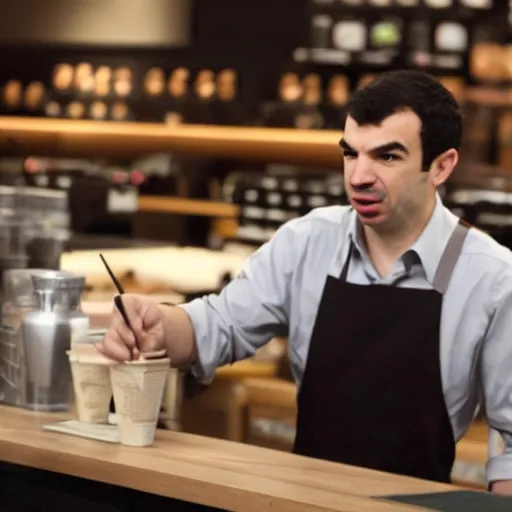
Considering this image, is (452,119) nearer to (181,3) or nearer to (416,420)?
(416,420)

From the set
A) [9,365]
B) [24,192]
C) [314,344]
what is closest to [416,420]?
[314,344]

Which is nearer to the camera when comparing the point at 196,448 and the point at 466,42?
the point at 196,448

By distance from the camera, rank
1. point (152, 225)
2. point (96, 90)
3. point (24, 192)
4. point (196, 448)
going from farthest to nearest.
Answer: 1. point (96, 90)
2. point (152, 225)
3. point (24, 192)
4. point (196, 448)

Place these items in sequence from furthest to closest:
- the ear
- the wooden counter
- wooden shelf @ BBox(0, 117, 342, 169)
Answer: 1. wooden shelf @ BBox(0, 117, 342, 169)
2. the ear
3. the wooden counter

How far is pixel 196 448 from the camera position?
2.56m

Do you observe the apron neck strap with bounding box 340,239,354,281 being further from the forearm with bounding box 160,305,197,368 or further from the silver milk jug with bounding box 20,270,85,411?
the silver milk jug with bounding box 20,270,85,411

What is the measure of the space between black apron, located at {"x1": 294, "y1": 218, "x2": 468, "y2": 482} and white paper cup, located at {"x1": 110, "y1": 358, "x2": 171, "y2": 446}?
0.44 m

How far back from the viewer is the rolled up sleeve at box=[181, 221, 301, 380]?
9.57ft

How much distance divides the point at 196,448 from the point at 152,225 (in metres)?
4.66

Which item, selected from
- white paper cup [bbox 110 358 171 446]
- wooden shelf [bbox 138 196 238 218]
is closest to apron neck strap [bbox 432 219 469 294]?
white paper cup [bbox 110 358 171 446]

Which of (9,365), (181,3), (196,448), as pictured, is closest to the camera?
(196,448)

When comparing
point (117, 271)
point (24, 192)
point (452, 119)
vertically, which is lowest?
point (117, 271)

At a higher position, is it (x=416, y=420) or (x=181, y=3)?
(x=181, y=3)

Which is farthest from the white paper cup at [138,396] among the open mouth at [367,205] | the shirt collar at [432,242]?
the shirt collar at [432,242]
